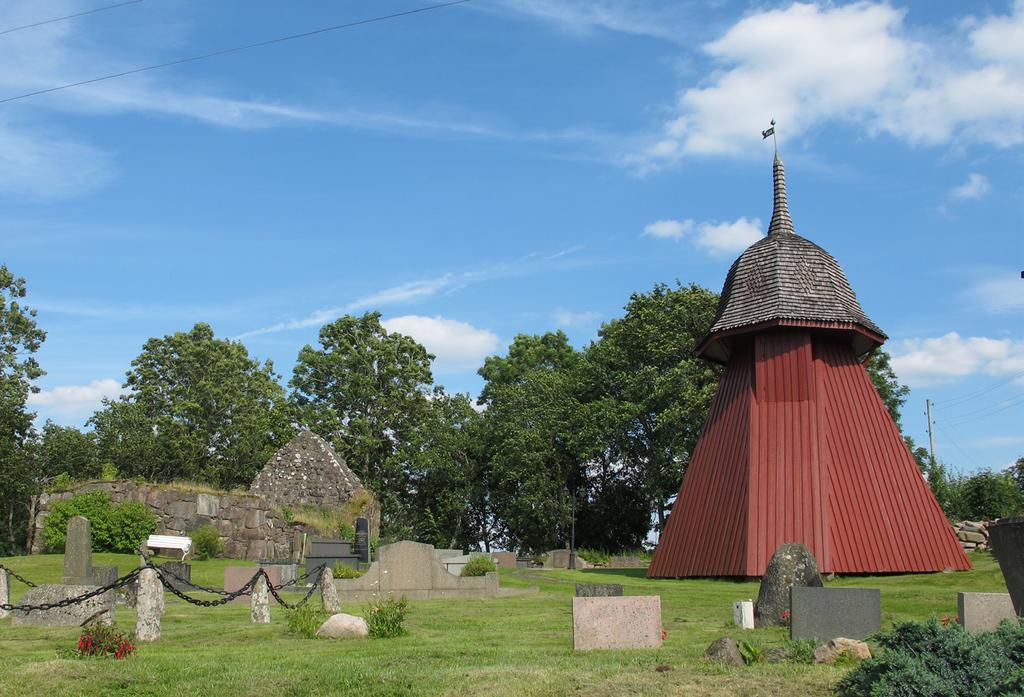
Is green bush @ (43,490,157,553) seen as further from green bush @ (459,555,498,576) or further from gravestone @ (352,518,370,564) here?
green bush @ (459,555,498,576)

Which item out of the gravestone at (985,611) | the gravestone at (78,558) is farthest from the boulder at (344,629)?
the gravestone at (78,558)

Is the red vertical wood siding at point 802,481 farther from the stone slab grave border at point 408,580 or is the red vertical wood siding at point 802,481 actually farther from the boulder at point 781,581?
the boulder at point 781,581

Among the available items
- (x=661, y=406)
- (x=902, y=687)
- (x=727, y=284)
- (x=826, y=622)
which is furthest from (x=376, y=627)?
(x=661, y=406)

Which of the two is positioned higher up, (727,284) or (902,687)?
(727,284)

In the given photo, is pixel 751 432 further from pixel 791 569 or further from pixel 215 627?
pixel 215 627

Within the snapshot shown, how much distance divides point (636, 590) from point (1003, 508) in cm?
2164

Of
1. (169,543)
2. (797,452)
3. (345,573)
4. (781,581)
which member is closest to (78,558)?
(345,573)

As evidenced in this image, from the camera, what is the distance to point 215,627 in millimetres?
14570

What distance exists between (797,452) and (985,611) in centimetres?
1438

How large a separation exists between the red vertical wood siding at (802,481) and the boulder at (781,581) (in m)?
9.75

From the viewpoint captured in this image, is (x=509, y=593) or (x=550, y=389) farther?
(x=550, y=389)

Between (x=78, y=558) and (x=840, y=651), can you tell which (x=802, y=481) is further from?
(x=78, y=558)

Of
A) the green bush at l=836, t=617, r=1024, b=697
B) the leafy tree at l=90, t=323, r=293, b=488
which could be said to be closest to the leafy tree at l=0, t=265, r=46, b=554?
the leafy tree at l=90, t=323, r=293, b=488

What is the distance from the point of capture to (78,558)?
61.1ft
